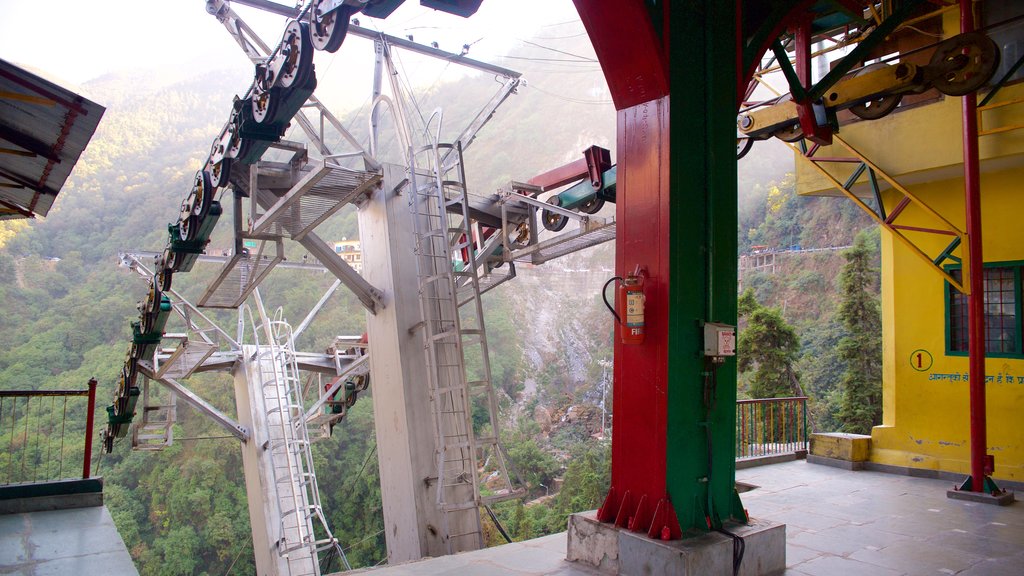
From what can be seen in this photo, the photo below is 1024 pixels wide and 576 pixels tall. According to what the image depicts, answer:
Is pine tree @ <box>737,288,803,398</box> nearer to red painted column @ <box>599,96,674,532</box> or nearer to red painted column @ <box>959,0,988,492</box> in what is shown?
red painted column @ <box>959,0,988,492</box>

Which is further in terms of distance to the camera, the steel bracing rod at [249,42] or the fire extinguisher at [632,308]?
the steel bracing rod at [249,42]

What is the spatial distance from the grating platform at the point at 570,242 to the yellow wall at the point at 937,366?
3859mm

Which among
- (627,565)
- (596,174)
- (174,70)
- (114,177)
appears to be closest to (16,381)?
(114,177)

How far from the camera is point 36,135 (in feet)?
15.9

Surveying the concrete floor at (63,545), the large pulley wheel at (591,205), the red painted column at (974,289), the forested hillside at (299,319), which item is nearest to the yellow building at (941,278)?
the red painted column at (974,289)

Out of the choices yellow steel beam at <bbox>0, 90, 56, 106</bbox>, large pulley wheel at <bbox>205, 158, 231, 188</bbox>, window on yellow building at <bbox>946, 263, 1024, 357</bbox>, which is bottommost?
window on yellow building at <bbox>946, 263, 1024, 357</bbox>

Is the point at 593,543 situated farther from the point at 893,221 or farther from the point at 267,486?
the point at 267,486

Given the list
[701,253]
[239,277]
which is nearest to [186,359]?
[239,277]

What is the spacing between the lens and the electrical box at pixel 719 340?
4.13m

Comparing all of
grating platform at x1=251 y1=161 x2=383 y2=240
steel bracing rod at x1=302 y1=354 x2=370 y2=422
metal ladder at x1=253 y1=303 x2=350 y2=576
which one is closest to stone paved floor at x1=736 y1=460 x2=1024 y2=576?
grating platform at x1=251 y1=161 x2=383 y2=240

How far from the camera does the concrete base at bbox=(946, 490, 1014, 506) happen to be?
630 cm

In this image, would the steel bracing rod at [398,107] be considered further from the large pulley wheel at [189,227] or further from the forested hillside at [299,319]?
the forested hillside at [299,319]

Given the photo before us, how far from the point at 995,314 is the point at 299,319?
1785 inches

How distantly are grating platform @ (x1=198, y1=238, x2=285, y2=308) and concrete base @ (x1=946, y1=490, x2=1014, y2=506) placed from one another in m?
8.11
